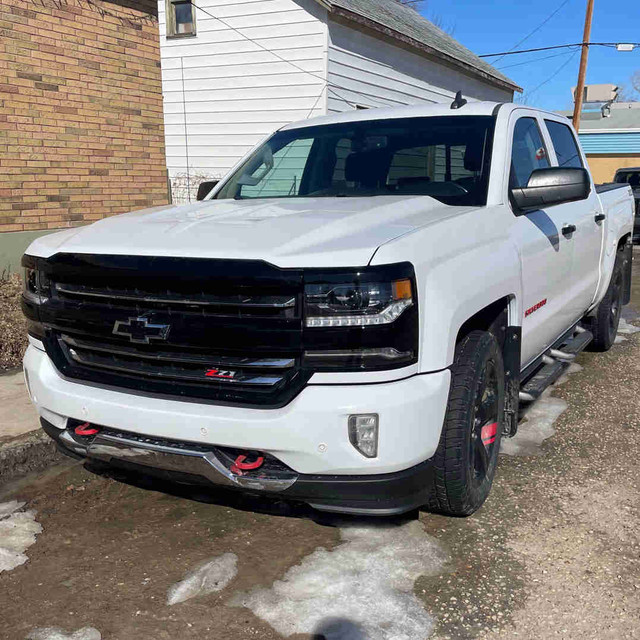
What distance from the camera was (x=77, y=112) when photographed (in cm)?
807

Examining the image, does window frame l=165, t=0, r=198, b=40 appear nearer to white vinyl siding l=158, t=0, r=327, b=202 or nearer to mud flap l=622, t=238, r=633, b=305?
white vinyl siding l=158, t=0, r=327, b=202

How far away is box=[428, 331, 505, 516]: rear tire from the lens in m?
2.80

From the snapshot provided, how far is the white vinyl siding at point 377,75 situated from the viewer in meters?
11.4

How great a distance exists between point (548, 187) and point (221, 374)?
1.93 meters

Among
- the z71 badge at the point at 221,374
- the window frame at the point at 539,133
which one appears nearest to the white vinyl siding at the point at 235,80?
the window frame at the point at 539,133

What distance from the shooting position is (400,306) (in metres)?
2.42

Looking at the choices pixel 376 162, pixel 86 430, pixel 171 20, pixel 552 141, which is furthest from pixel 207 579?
pixel 171 20

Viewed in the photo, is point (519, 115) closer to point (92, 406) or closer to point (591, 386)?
point (591, 386)

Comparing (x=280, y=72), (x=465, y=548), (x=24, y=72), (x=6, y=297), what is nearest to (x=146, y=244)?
(x=465, y=548)

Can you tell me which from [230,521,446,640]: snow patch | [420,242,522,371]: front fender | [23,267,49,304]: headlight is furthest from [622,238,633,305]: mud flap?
[23,267,49,304]: headlight

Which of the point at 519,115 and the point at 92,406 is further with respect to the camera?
the point at 519,115

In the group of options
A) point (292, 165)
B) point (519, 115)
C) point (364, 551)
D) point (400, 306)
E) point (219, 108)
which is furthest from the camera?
point (219, 108)

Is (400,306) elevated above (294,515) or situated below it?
above

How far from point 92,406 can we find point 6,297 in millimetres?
4500
